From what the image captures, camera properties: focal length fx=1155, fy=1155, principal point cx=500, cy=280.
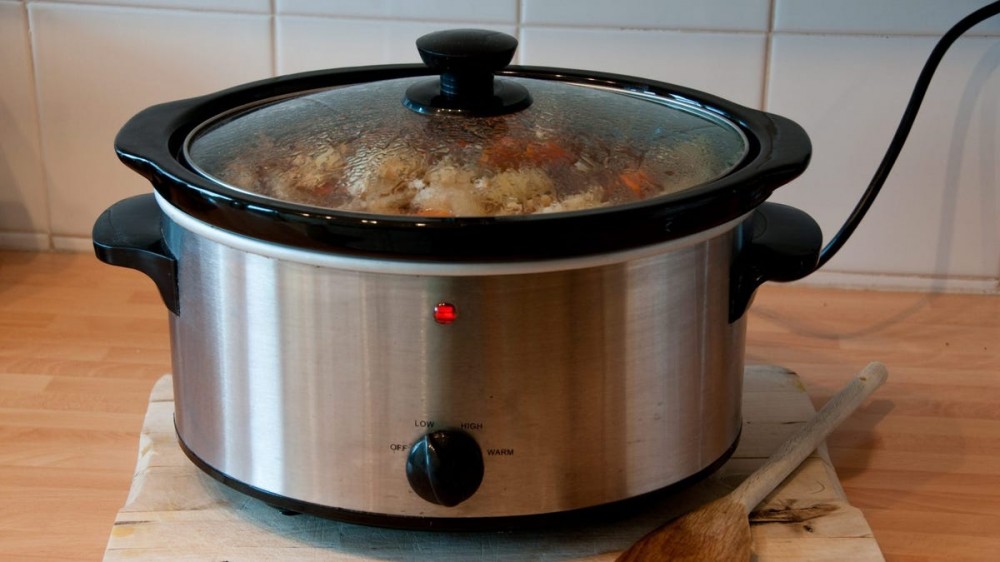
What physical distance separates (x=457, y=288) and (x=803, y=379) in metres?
0.55

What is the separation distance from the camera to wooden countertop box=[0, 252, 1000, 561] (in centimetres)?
89

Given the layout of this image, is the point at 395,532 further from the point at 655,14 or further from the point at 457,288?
the point at 655,14

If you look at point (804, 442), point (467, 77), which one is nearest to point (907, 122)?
point (804, 442)

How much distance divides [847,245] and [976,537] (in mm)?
503

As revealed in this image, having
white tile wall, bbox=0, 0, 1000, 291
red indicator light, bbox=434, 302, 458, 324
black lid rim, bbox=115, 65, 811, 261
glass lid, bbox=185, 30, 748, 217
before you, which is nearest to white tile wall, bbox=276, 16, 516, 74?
white tile wall, bbox=0, 0, 1000, 291

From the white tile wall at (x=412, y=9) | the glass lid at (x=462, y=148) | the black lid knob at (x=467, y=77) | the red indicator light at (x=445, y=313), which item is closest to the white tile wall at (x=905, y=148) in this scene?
the white tile wall at (x=412, y=9)

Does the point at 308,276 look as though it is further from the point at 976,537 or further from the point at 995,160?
the point at 995,160

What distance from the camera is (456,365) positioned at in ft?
2.30

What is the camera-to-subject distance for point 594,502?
2.48 ft

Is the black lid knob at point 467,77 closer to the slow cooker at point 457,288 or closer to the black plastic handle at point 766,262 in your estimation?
the slow cooker at point 457,288

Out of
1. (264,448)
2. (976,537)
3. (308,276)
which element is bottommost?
(976,537)

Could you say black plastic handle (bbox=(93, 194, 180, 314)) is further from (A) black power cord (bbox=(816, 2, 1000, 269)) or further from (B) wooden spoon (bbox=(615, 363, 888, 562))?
(A) black power cord (bbox=(816, 2, 1000, 269))

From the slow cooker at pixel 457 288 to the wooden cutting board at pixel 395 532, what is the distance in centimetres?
5

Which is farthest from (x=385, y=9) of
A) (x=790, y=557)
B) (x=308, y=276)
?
(x=790, y=557)
